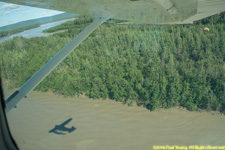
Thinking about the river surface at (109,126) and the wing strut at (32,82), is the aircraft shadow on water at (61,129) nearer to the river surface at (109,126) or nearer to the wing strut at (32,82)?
the river surface at (109,126)

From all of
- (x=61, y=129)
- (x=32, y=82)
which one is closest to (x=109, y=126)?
(x=61, y=129)

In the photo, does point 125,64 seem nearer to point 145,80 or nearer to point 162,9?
point 145,80

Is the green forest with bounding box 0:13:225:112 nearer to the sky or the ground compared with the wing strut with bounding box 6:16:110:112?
nearer to the ground

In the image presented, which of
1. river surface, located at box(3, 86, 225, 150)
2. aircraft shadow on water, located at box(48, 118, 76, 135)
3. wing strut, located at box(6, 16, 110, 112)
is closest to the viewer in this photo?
wing strut, located at box(6, 16, 110, 112)

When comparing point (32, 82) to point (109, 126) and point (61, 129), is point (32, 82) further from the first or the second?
point (109, 126)

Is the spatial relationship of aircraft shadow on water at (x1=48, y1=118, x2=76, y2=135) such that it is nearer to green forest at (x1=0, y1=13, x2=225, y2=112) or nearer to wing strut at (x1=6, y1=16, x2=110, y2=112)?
green forest at (x1=0, y1=13, x2=225, y2=112)

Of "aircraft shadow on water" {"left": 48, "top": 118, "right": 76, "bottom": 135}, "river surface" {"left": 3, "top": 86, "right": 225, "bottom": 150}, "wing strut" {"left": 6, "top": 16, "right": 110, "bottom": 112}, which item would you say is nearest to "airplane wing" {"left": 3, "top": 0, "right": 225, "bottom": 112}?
"wing strut" {"left": 6, "top": 16, "right": 110, "bottom": 112}
